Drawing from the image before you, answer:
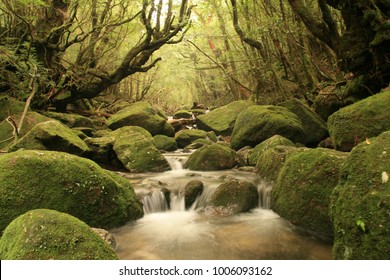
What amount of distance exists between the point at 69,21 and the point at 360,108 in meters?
9.12

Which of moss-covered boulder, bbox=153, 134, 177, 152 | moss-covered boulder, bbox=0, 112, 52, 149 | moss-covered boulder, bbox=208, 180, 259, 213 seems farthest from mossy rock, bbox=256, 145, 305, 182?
moss-covered boulder, bbox=0, 112, 52, 149

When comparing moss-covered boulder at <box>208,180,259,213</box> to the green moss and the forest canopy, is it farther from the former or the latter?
the forest canopy

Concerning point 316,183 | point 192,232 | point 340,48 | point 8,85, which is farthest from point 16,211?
point 8,85

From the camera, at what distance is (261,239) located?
435 centimetres

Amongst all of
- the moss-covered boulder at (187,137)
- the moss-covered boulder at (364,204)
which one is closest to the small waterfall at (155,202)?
the moss-covered boulder at (364,204)

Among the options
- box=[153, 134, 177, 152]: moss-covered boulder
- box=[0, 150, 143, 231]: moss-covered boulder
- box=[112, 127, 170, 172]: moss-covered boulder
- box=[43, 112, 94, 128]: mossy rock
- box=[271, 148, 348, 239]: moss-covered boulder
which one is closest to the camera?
box=[0, 150, 143, 231]: moss-covered boulder

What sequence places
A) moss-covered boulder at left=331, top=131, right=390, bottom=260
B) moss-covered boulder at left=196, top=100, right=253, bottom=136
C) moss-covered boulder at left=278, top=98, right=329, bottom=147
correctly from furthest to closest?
moss-covered boulder at left=196, top=100, right=253, bottom=136
moss-covered boulder at left=278, top=98, right=329, bottom=147
moss-covered boulder at left=331, top=131, right=390, bottom=260

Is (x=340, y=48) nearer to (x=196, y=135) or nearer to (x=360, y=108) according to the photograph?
(x=360, y=108)

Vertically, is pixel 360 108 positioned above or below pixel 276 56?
below

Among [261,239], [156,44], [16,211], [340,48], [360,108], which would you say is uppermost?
[156,44]

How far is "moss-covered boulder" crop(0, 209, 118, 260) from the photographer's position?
2432 mm

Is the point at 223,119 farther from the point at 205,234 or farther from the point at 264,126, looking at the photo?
the point at 205,234

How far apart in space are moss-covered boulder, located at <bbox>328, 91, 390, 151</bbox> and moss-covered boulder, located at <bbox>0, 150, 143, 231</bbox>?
450 centimetres

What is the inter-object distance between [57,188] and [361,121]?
5.51 metres
